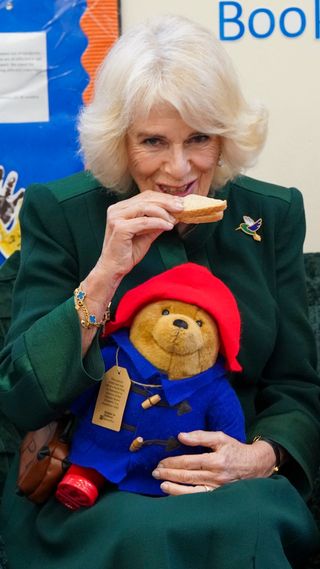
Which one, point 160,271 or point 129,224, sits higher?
point 129,224

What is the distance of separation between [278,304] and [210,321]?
421 mm

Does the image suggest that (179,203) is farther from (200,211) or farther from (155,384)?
(155,384)

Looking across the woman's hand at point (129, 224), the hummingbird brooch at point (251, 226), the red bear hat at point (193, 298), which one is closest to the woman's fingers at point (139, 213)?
the woman's hand at point (129, 224)

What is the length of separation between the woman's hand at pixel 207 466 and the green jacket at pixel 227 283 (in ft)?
0.48

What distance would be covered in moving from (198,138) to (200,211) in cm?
22

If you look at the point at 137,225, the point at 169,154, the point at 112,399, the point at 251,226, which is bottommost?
the point at 112,399

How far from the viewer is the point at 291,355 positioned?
2.25 meters

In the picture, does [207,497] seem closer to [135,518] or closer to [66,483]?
[135,518]

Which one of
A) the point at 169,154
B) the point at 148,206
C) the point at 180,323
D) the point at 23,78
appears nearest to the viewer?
the point at 180,323

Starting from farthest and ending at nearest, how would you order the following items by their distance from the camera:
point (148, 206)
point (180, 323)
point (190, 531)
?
1. point (148, 206)
2. point (180, 323)
3. point (190, 531)

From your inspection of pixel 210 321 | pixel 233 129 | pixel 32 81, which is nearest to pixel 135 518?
pixel 210 321

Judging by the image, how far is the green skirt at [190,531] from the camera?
170 cm

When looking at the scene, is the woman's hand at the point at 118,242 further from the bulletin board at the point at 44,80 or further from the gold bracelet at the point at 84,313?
the bulletin board at the point at 44,80

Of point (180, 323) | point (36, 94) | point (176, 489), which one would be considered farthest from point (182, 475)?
point (36, 94)
